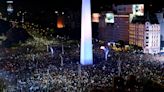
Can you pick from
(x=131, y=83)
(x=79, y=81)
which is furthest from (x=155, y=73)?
(x=131, y=83)

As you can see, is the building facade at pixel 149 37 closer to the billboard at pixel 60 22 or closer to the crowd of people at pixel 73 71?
the crowd of people at pixel 73 71

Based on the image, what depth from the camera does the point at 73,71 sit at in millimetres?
23406

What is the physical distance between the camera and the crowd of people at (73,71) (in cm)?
1845

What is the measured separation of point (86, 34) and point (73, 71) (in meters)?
4.88

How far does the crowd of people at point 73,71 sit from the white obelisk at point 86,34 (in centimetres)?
59

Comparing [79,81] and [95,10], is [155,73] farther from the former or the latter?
[95,10]

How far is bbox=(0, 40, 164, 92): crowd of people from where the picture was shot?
18.5m

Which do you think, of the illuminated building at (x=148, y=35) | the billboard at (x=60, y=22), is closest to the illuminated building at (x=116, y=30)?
the illuminated building at (x=148, y=35)

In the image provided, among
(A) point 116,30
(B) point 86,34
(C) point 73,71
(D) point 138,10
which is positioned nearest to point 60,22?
(A) point 116,30

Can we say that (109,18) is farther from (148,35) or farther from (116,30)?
(148,35)

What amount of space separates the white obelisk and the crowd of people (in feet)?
1.92

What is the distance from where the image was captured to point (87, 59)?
27.6m

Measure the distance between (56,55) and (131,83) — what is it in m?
14.6

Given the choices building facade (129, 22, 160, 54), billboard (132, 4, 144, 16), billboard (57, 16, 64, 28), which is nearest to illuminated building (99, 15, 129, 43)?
billboard (132, 4, 144, 16)
